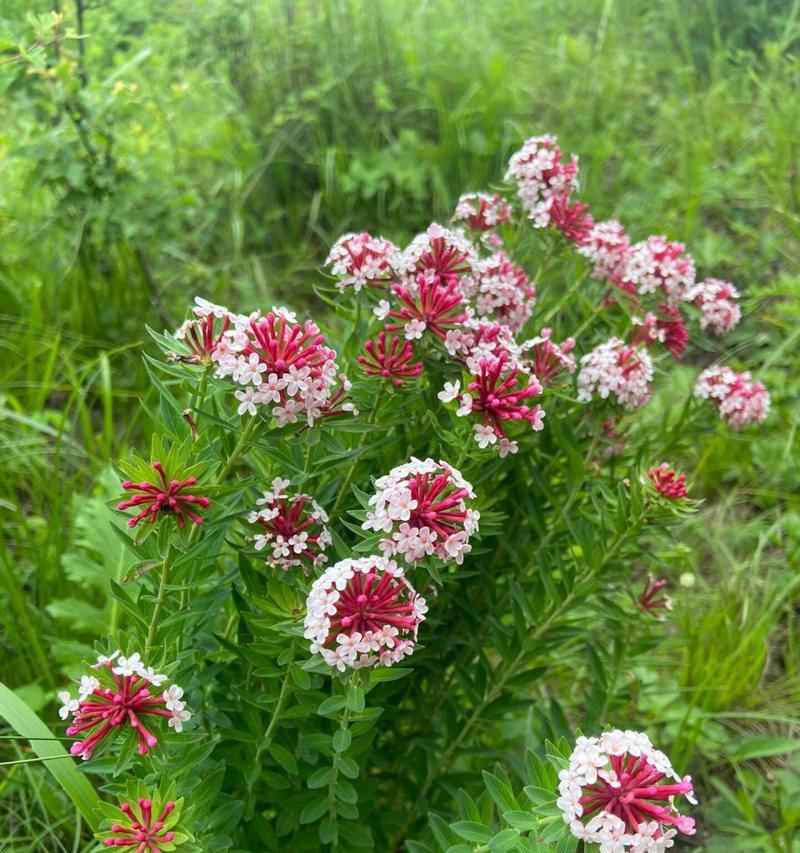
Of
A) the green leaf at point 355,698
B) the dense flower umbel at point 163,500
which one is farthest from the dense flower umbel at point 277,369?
the green leaf at point 355,698

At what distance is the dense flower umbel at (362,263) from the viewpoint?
1451mm

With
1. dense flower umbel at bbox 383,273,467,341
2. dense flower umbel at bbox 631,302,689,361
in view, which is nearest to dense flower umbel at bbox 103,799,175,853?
dense flower umbel at bbox 383,273,467,341

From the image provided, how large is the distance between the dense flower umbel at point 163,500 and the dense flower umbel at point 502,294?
2.17ft

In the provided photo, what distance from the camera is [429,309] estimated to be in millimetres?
1387

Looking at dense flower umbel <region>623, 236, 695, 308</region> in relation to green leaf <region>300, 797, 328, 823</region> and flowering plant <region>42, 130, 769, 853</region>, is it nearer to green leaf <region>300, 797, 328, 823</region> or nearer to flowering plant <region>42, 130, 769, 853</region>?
flowering plant <region>42, 130, 769, 853</region>

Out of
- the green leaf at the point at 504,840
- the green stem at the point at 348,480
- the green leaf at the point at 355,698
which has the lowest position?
the green leaf at the point at 504,840

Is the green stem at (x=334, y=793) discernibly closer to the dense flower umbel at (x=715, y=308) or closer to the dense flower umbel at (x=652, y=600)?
the dense flower umbel at (x=652, y=600)

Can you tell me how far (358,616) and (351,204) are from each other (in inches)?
134

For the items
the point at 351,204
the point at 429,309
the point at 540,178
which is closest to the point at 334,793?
the point at 429,309

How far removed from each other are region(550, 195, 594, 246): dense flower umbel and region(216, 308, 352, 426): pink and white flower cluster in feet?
2.47

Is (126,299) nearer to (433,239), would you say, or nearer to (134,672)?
(433,239)

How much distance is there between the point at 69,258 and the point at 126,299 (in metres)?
0.26

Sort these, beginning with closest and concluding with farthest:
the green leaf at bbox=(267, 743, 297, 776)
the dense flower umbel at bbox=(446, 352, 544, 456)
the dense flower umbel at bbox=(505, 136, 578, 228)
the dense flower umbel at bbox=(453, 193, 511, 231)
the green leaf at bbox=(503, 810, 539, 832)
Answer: the green leaf at bbox=(503, 810, 539, 832)
the dense flower umbel at bbox=(446, 352, 544, 456)
the green leaf at bbox=(267, 743, 297, 776)
the dense flower umbel at bbox=(505, 136, 578, 228)
the dense flower umbel at bbox=(453, 193, 511, 231)

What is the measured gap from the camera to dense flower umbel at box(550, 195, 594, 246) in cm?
177
